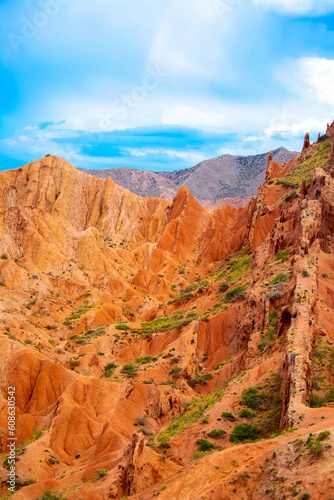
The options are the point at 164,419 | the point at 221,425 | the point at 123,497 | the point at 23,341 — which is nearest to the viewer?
the point at 123,497

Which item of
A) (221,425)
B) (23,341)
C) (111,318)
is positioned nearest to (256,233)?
(111,318)

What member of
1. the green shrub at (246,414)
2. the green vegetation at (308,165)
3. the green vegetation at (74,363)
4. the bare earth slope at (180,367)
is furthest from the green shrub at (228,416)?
the green vegetation at (308,165)

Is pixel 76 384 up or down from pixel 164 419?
up

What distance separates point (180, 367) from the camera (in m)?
38.3

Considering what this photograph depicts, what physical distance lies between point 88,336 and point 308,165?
35723 mm

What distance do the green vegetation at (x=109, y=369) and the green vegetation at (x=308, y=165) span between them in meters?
29.4

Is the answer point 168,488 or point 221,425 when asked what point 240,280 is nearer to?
point 221,425

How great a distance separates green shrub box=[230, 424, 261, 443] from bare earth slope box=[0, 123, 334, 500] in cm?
7

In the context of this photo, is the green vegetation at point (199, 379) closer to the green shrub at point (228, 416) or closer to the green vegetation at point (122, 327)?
the green shrub at point (228, 416)

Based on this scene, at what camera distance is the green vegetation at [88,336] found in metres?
49.6

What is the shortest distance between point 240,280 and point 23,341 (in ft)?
69.1

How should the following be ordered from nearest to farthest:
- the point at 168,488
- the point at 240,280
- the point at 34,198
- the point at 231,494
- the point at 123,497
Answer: the point at 231,494 < the point at 168,488 < the point at 123,497 < the point at 240,280 < the point at 34,198

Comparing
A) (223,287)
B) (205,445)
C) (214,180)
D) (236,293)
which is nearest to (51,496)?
(205,445)

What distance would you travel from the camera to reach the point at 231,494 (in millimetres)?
14070
